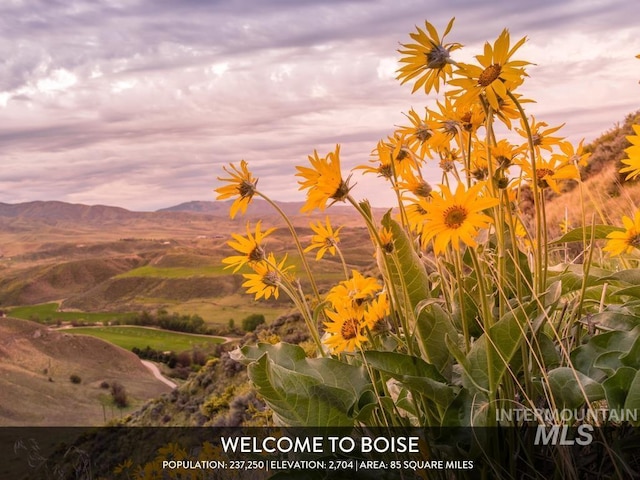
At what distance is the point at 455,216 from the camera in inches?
70.4

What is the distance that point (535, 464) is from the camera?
→ 213 cm

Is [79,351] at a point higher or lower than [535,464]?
higher

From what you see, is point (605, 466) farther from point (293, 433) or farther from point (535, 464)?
point (293, 433)

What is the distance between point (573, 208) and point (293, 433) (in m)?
14.1

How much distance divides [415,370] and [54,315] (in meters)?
128

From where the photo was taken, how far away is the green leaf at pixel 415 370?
6.42 ft

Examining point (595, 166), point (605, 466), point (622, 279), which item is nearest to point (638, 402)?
point (605, 466)

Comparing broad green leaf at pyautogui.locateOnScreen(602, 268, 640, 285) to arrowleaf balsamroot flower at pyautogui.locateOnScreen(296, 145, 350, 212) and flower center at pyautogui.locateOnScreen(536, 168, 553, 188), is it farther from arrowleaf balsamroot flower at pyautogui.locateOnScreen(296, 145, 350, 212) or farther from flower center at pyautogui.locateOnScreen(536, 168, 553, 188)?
arrowleaf balsamroot flower at pyautogui.locateOnScreen(296, 145, 350, 212)

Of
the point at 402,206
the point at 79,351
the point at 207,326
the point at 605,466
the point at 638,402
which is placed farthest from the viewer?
the point at 207,326

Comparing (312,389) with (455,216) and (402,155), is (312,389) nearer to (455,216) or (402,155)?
(455,216)

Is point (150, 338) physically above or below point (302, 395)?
above

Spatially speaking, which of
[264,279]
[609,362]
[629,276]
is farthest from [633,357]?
[264,279]

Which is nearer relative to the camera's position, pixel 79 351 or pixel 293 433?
pixel 293 433

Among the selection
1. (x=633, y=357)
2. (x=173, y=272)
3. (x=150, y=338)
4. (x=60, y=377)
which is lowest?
(x=633, y=357)
